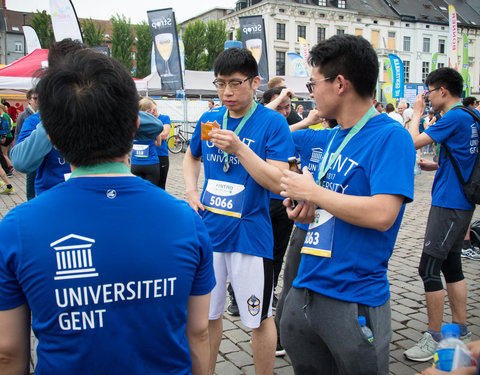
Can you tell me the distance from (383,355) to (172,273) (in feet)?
3.56

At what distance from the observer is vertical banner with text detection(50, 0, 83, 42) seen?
355 inches

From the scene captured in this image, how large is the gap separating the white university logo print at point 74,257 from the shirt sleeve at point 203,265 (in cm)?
32

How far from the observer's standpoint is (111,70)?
3.95 ft

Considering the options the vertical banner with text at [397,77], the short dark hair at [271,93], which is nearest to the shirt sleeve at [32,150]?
the short dark hair at [271,93]

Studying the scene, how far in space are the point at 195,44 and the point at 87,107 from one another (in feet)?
165

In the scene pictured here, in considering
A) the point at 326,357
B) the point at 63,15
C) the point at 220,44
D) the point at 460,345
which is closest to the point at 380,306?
the point at 326,357

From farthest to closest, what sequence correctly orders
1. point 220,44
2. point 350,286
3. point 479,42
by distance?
1. point 479,42
2. point 220,44
3. point 350,286

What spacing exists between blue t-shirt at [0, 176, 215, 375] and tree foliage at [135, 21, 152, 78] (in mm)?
49808

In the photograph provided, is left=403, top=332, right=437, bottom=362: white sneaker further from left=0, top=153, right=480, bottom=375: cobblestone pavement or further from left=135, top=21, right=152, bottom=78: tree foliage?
left=135, top=21, right=152, bottom=78: tree foliage

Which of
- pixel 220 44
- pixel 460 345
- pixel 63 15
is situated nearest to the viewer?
pixel 460 345

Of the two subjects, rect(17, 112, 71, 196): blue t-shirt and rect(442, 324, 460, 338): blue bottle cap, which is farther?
rect(17, 112, 71, 196): blue t-shirt

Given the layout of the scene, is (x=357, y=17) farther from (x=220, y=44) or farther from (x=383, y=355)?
(x=383, y=355)

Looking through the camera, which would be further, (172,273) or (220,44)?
(220,44)

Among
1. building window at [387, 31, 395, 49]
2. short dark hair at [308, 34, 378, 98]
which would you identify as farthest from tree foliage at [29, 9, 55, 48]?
short dark hair at [308, 34, 378, 98]
